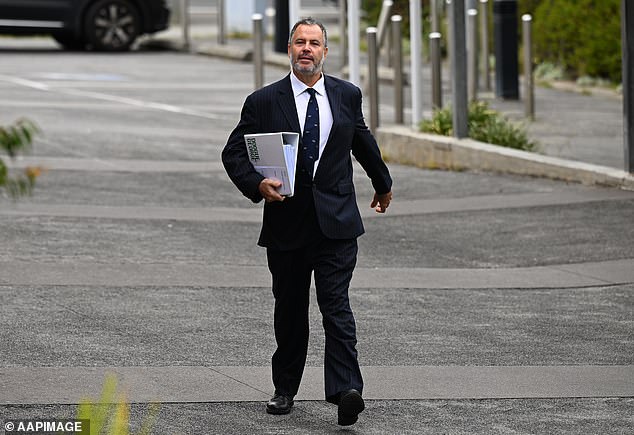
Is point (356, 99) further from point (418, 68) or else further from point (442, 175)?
point (418, 68)

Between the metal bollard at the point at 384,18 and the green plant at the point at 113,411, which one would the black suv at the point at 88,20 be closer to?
the metal bollard at the point at 384,18

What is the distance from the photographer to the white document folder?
22.6ft

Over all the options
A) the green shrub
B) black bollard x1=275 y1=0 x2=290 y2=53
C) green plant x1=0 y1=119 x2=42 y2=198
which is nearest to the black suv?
black bollard x1=275 y1=0 x2=290 y2=53

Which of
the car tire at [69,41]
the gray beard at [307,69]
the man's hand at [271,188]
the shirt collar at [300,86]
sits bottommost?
the man's hand at [271,188]

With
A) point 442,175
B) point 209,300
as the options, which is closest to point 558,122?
point 442,175

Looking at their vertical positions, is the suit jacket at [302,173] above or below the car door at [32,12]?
below

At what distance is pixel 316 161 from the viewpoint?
7.10 meters

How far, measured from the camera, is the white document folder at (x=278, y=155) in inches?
271

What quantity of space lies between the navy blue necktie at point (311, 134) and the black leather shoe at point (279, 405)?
1.01m

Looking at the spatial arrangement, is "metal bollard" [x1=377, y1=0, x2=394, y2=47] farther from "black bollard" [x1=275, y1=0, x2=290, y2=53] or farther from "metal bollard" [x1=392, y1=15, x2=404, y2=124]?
"black bollard" [x1=275, y1=0, x2=290, y2=53]

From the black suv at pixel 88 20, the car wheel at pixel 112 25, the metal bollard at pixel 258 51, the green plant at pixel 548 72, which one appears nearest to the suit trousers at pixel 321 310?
the metal bollard at pixel 258 51

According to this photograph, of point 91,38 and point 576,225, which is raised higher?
point 91,38

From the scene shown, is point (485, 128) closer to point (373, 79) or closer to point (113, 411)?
point (373, 79)

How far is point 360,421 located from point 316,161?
3.76 feet
